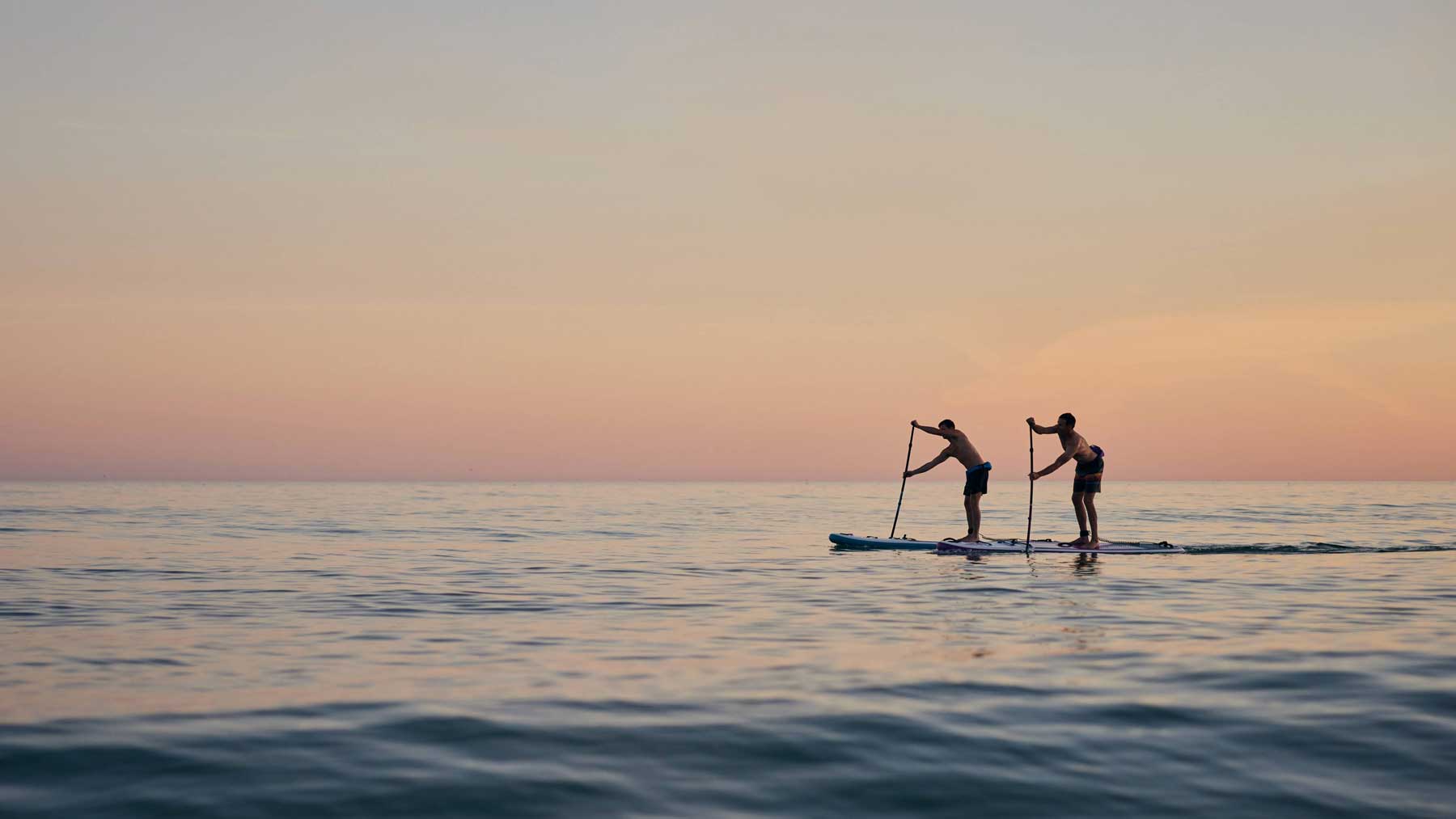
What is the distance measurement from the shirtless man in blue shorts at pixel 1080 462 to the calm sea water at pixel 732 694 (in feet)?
12.1

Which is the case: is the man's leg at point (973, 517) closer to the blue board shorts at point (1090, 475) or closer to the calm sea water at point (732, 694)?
the blue board shorts at point (1090, 475)

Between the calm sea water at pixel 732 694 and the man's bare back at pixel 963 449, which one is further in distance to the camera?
the man's bare back at pixel 963 449

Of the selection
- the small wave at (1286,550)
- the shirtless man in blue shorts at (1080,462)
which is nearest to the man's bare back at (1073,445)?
the shirtless man in blue shorts at (1080,462)

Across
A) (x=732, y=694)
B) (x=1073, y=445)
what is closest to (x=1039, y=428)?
(x=1073, y=445)

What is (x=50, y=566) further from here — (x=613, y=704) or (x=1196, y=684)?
(x=1196, y=684)

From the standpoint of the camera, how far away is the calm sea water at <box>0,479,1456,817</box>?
564cm

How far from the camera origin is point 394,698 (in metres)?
7.88

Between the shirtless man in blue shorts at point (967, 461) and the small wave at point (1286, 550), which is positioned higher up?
the shirtless man in blue shorts at point (967, 461)

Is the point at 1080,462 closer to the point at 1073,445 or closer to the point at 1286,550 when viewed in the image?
the point at 1073,445

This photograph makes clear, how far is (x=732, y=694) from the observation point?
8.02m

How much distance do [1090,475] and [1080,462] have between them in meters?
0.46

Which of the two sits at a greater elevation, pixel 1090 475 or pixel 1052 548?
pixel 1090 475

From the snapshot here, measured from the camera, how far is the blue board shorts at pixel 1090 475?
21828mm

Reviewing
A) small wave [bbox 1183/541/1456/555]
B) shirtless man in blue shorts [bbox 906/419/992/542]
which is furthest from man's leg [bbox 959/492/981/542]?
small wave [bbox 1183/541/1456/555]
